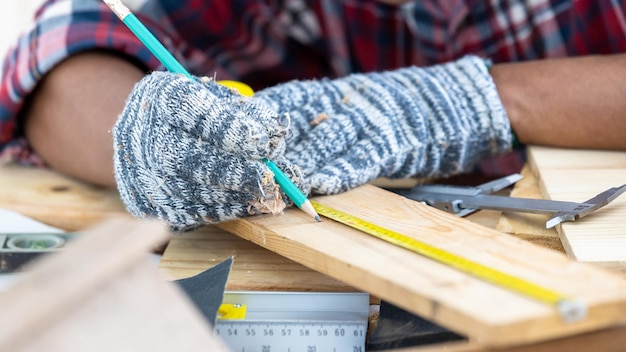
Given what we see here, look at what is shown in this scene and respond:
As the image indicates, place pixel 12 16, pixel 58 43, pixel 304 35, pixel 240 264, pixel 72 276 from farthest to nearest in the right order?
pixel 12 16
pixel 304 35
pixel 58 43
pixel 240 264
pixel 72 276

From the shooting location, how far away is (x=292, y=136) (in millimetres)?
791

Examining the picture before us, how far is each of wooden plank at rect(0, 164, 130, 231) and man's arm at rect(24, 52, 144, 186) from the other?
24 mm

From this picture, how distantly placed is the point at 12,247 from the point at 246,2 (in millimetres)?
583

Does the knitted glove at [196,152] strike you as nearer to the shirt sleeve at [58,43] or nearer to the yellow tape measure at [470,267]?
the yellow tape measure at [470,267]

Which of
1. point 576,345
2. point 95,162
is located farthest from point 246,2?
point 576,345

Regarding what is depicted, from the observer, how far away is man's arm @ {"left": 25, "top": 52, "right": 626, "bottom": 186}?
3.03ft

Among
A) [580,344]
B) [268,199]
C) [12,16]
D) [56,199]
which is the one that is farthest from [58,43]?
[12,16]

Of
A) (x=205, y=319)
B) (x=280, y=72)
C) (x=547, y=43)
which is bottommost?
(x=547, y=43)

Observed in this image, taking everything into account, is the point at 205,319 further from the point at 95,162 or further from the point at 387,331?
the point at 95,162

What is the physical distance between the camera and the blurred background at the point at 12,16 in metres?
2.02

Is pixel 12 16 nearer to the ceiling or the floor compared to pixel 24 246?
nearer to the ceiling

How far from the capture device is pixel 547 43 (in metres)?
1.13

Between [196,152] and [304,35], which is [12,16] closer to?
[304,35]

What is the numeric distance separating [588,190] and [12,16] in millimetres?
1737
